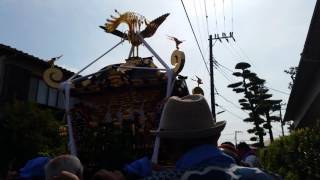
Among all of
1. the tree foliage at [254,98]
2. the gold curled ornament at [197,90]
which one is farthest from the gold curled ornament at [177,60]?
the tree foliage at [254,98]

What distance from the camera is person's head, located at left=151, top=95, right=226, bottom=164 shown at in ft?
7.52

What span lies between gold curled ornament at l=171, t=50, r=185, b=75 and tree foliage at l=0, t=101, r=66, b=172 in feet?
31.1

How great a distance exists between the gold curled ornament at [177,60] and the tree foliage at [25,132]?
373 inches

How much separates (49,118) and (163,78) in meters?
10.5

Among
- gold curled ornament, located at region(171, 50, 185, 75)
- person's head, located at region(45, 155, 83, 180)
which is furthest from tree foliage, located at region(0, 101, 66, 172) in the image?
person's head, located at region(45, 155, 83, 180)

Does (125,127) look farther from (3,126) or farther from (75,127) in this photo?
(3,126)

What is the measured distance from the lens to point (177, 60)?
18.7 feet

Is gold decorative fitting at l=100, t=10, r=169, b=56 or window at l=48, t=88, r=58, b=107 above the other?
window at l=48, t=88, r=58, b=107

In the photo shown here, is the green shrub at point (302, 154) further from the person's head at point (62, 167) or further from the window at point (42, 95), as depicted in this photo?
the window at point (42, 95)

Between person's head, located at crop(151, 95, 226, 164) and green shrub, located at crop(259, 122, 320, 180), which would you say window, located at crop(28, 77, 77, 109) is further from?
person's head, located at crop(151, 95, 226, 164)

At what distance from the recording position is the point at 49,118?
15422mm

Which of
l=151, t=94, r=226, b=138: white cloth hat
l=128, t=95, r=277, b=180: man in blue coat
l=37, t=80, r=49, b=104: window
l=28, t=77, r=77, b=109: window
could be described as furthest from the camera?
l=37, t=80, r=49, b=104: window

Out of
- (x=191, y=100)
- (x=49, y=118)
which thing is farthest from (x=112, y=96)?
(x=49, y=118)

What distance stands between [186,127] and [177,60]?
342cm
